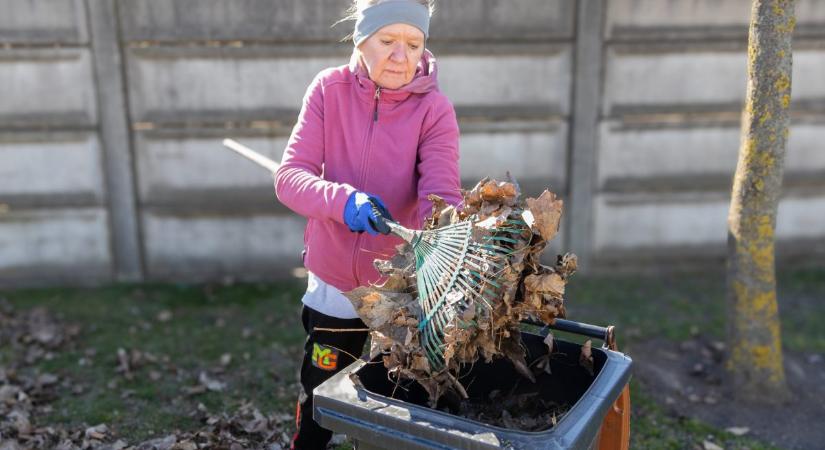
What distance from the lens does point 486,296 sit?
196cm

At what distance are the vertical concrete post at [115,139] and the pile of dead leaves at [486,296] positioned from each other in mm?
Answer: 3288

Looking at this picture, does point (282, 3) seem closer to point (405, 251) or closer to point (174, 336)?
point (174, 336)

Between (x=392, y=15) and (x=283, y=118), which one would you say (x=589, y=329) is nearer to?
(x=392, y=15)

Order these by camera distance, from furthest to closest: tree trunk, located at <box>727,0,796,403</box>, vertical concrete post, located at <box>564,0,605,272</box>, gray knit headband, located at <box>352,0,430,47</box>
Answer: vertical concrete post, located at <box>564,0,605,272</box>
tree trunk, located at <box>727,0,796,403</box>
gray knit headband, located at <box>352,0,430,47</box>

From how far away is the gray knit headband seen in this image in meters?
2.28

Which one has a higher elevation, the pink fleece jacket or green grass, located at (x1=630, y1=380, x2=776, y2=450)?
the pink fleece jacket

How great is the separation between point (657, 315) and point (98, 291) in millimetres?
3598

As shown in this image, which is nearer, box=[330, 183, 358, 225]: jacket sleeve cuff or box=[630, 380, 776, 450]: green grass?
box=[330, 183, 358, 225]: jacket sleeve cuff

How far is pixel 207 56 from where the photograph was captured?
4.70 meters

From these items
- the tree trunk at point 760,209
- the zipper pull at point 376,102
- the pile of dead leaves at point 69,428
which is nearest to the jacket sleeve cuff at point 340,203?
the zipper pull at point 376,102

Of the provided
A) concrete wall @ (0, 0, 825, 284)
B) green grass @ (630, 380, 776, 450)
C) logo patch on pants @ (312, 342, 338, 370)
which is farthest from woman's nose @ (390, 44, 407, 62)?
concrete wall @ (0, 0, 825, 284)

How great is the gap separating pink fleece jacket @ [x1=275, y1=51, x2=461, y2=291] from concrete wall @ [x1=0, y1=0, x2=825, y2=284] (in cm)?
234

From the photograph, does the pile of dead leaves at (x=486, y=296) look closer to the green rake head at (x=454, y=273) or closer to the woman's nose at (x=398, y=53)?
the green rake head at (x=454, y=273)

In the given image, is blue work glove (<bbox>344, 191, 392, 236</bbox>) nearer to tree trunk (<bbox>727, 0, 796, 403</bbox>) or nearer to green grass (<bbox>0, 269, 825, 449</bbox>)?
green grass (<bbox>0, 269, 825, 449</bbox>)
